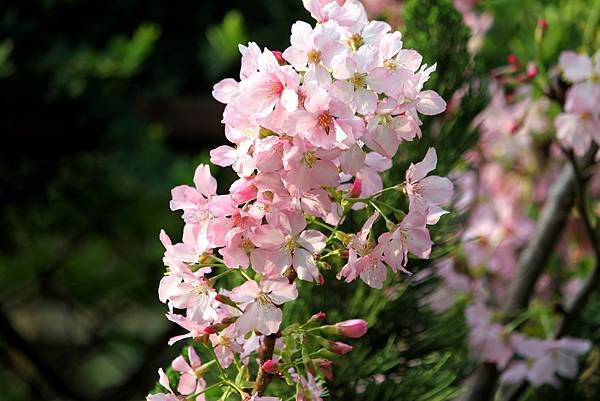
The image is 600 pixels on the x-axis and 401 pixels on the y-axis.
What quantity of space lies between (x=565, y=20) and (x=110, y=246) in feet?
3.71

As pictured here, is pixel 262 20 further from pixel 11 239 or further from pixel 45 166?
pixel 11 239

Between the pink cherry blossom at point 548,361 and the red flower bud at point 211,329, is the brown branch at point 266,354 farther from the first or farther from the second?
the pink cherry blossom at point 548,361

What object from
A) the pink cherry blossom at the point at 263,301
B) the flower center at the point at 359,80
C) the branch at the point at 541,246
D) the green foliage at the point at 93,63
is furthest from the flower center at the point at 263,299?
the green foliage at the point at 93,63

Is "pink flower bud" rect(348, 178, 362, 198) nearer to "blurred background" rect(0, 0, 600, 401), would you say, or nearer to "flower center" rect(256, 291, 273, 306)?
"flower center" rect(256, 291, 273, 306)

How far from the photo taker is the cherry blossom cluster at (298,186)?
430mm

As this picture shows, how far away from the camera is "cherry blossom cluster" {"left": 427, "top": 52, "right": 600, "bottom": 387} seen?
2.74 ft

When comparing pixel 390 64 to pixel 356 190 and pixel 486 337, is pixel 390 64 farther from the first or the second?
pixel 486 337

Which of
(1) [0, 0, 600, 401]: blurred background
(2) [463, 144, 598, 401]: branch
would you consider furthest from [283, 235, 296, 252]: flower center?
(1) [0, 0, 600, 401]: blurred background

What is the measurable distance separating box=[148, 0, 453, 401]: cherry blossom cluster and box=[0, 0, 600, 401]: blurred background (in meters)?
0.60

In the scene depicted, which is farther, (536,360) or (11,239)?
(11,239)

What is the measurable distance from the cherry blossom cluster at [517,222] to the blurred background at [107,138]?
105mm

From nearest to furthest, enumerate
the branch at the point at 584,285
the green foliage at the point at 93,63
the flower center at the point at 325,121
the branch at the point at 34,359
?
1. the flower center at the point at 325,121
2. the branch at the point at 584,285
3. the green foliage at the point at 93,63
4. the branch at the point at 34,359

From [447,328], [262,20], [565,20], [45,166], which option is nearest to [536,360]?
[447,328]

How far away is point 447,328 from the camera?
26.6 inches
